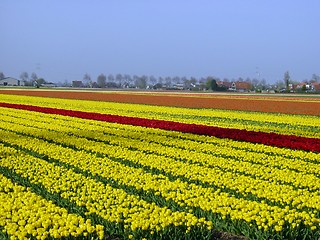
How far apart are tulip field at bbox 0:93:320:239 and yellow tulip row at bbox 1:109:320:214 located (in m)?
0.03

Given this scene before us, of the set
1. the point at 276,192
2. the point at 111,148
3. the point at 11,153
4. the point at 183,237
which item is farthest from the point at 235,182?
the point at 11,153

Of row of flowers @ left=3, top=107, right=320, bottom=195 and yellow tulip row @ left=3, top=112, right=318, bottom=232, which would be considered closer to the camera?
yellow tulip row @ left=3, top=112, right=318, bottom=232

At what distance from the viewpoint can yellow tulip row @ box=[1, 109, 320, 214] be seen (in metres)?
9.29

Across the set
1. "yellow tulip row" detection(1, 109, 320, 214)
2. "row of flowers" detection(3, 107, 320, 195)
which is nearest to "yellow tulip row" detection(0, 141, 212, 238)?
"yellow tulip row" detection(1, 109, 320, 214)

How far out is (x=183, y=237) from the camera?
6941 mm

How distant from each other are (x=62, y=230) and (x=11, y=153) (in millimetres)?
7579

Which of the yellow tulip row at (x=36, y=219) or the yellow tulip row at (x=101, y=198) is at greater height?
the yellow tulip row at (x=36, y=219)

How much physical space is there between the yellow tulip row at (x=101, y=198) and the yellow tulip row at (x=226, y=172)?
2.04 m

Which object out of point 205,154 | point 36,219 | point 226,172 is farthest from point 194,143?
point 36,219

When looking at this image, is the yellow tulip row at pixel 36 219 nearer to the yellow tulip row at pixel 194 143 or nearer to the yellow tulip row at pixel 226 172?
the yellow tulip row at pixel 226 172

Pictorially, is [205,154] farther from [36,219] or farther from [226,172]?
[36,219]

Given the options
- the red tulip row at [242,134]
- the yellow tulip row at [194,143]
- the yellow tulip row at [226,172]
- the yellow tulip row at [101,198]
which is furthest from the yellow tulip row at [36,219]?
the red tulip row at [242,134]

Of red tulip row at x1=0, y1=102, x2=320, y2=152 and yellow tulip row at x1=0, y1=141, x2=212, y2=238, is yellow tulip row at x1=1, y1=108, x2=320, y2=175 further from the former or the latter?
yellow tulip row at x1=0, y1=141, x2=212, y2=238

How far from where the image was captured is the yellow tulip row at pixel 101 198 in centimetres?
721
